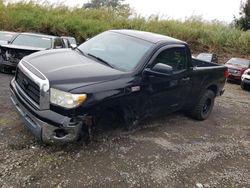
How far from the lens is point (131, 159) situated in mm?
4562

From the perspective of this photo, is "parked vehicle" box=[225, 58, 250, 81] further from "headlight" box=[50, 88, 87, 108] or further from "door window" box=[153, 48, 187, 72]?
"headlight" box=[50, 88, 87, 108]

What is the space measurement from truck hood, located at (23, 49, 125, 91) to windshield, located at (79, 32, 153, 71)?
0.84ft

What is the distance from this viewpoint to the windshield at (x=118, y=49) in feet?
16.6

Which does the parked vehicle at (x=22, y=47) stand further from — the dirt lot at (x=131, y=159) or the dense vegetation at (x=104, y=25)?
the dense vegetation at (x=104, y=25)

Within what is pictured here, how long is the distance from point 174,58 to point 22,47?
5.33m

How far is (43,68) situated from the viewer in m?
4.45

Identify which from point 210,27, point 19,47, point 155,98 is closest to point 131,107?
point 155,98

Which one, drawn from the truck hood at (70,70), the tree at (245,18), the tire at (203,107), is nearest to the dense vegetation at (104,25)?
the tree at (245,18)

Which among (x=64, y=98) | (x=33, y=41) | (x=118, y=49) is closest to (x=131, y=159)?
(x=64, y=98)

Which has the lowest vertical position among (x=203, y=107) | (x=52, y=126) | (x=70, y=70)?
(x=203, y=107)

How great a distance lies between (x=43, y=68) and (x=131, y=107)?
149cm

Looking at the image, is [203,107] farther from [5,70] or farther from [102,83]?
[5,70]

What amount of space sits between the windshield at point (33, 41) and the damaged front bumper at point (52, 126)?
6.17 meters

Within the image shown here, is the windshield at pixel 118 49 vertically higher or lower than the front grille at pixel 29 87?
higher
